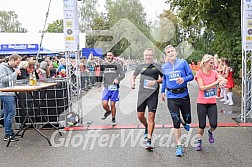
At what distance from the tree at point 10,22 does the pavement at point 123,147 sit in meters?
93.0

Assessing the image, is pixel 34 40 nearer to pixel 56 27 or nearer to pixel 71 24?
pixel 71 24

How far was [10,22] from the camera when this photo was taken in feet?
315

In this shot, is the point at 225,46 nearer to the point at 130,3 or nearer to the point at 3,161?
the point at 130,3

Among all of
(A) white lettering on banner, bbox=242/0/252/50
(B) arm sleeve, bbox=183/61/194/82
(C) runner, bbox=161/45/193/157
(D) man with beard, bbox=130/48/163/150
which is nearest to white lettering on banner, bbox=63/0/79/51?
(D) man with beard, bbox=130/48/163/150

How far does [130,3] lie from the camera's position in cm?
3136

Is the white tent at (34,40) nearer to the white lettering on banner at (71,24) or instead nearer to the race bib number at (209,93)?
the white lettering on banner at (71,24)

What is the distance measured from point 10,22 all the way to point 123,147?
98.3m

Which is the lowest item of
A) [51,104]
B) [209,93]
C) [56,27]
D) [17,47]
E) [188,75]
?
[51,104]

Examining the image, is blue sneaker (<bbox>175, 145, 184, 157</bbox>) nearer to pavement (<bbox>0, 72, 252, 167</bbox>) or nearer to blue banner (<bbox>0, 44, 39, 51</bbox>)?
pavement (<bbox>0, 72, 252, 167</bbox>)

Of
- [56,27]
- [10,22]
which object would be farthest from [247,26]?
[10,22]

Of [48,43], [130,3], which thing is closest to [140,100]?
[48,43]

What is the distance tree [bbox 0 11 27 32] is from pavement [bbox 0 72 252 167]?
93.0m

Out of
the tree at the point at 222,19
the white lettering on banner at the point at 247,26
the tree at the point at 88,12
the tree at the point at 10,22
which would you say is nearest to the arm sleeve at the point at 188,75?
the white lettering on banner at the point at 247,26

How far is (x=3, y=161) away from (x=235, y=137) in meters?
4.62
